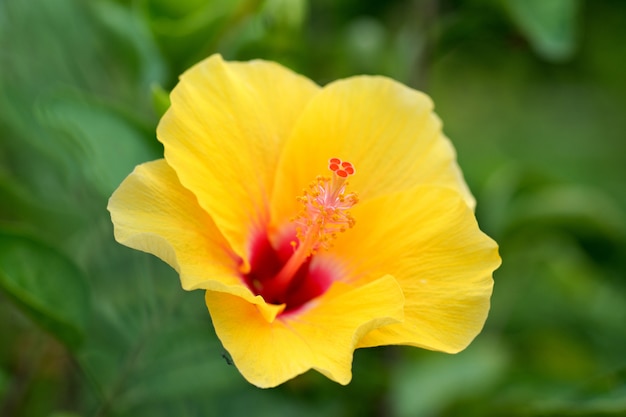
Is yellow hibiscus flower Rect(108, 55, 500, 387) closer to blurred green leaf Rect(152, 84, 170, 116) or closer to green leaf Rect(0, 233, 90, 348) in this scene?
blurred green leaf Rect(152, 84, 170, 116)

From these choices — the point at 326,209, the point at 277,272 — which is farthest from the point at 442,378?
the point at 326,209

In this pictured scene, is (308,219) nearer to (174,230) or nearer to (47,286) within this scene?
(174,230)

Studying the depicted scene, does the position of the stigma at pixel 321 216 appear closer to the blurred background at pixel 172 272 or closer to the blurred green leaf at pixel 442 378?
the blurred background at pixel 172 272

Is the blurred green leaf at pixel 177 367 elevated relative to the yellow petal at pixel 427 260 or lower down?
lower down

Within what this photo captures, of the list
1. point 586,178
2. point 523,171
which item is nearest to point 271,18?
point 523,171

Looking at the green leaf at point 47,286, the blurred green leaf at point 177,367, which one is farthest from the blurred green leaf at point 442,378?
the green leaf at point 47,286

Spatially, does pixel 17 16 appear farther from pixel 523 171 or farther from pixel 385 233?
pixel 523 171

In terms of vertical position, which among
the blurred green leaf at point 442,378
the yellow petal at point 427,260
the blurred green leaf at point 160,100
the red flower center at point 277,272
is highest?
the blurred green leaf at point 160,100
